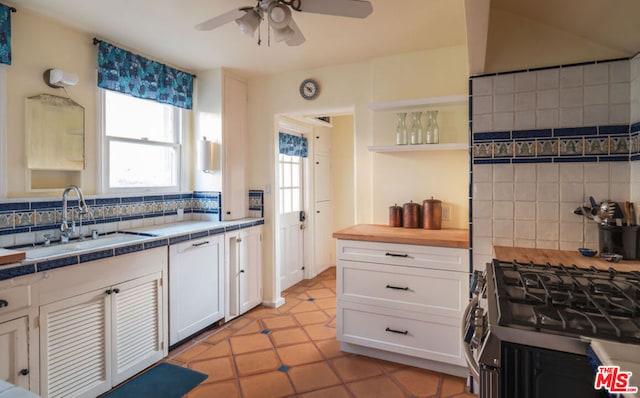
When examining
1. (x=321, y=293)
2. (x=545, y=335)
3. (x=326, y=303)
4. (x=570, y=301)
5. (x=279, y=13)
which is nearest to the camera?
(x=545, y=335)

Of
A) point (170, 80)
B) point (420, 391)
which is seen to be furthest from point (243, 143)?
point (420, 391)

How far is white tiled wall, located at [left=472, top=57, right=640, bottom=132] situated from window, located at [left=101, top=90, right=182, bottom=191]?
2.77 m

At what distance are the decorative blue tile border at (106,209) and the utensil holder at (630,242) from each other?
3.08 m

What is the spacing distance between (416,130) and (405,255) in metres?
1.08

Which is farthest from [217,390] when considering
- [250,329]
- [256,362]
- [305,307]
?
[305,307]

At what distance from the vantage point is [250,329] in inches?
121

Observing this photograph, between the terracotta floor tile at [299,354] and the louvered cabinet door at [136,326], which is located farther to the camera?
the terracotta floor tile at [299,354]

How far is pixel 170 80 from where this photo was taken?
320 centimetres

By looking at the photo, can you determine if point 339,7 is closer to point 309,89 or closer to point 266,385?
point 309,89

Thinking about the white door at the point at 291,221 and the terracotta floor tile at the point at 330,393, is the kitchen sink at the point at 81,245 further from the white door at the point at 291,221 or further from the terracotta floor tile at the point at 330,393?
the white door at the point at 291,221

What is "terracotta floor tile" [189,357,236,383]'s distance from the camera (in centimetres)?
231

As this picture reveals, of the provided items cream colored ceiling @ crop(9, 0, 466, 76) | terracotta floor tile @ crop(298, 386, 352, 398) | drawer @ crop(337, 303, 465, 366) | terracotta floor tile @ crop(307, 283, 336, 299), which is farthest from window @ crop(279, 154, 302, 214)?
terracotta floor tile @ crop(298, 386, 352, 398)

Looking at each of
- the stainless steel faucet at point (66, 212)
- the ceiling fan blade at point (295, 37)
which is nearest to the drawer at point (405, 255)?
the ceiling fan blade at point (295, 37)

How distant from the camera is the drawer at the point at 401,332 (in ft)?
7.52
